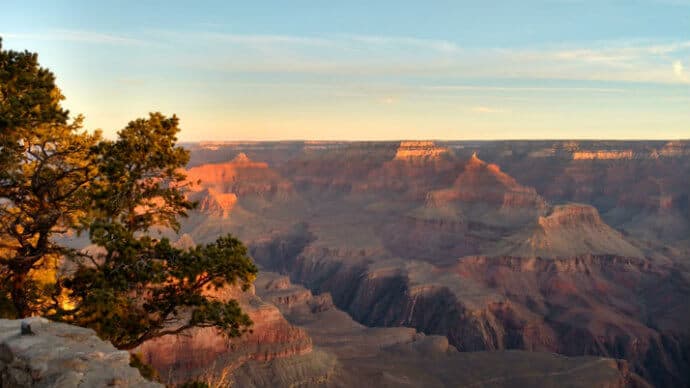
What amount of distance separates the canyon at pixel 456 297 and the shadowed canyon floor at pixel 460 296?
0.30m

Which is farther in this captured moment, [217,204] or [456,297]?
[217,204]

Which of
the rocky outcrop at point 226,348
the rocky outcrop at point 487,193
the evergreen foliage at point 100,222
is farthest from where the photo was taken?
the rocky outcrop at point 487,193

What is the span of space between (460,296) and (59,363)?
11182 centimetres

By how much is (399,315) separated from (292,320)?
117 feet

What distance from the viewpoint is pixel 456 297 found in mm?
118562

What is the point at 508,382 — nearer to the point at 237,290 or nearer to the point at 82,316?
the point at 237,290

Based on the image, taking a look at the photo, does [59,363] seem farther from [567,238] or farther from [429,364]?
[567,238]

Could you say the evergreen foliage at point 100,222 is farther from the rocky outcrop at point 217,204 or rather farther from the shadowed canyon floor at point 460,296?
the rocky outcrop at point 217,204

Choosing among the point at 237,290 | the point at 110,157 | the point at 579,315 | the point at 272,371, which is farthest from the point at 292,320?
the point at 110,157

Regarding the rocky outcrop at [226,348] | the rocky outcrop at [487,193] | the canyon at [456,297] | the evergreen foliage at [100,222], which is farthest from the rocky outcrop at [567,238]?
the evergreen foliage at [100,222]

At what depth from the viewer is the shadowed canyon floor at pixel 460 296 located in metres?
66.6

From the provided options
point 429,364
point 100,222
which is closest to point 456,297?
point 429,364

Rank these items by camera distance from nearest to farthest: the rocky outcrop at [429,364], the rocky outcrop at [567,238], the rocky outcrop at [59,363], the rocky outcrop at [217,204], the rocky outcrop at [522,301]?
the rocky outcrop at [59,363], the rocky outcrop at [429,364], the rocky outcrop at [522,301], the rocky outcrop at [567,238], the rocky outcrop at [217,204]

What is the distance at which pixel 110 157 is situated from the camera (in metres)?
18.8
